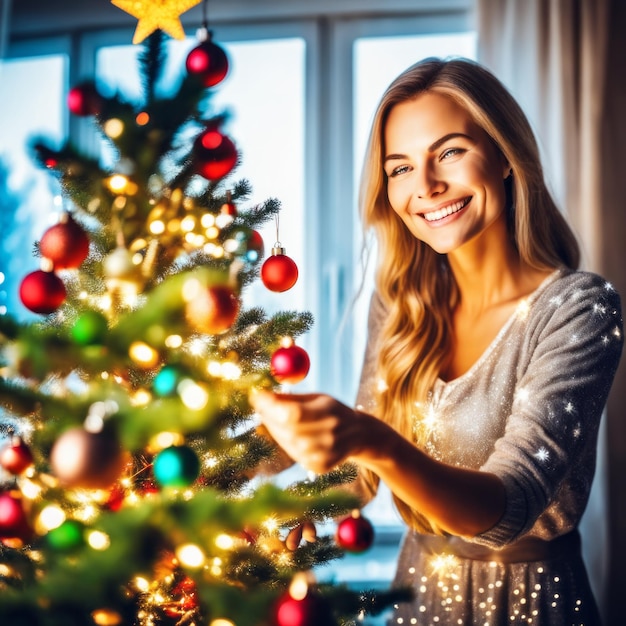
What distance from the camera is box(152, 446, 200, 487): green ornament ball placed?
563 mm

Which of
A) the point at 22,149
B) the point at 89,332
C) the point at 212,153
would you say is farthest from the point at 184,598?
the point at 22,149

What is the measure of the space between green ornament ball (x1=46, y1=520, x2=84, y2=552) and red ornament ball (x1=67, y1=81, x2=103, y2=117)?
1.38ft

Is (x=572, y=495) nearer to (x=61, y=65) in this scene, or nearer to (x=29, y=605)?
(x=29, y=605)

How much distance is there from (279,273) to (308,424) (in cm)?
22

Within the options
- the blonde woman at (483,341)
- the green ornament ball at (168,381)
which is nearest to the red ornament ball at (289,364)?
the green ornament ball at (168,381)

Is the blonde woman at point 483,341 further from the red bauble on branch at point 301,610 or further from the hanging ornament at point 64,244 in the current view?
the hanging ornament at point 64,244

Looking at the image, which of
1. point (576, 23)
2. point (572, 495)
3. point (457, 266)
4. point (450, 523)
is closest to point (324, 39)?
point (576, 23)

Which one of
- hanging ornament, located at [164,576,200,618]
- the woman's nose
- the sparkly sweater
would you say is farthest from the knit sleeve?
hanging ornament, located at [164,576,200,618]

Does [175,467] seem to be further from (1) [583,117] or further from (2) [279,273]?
(1) [583,117]

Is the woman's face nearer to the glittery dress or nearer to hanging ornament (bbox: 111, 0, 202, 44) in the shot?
the glittery dress

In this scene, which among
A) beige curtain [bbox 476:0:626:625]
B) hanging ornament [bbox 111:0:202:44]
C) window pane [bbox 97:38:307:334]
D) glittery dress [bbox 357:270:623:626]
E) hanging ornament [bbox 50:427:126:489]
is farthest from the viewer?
window pane [bbox 97:38:307:334]

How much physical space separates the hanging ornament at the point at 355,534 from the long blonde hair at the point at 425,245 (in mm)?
537

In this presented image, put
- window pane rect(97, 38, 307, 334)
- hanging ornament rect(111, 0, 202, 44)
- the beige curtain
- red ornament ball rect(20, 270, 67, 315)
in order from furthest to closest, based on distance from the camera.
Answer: window pane rect(97, 38, 307, 334)
the beige curtain
hanging ornament rect(111, 0, 202, 44)
red ornament ball rect(20, 270, 67, 315)

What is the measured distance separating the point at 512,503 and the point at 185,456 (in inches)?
20.5
